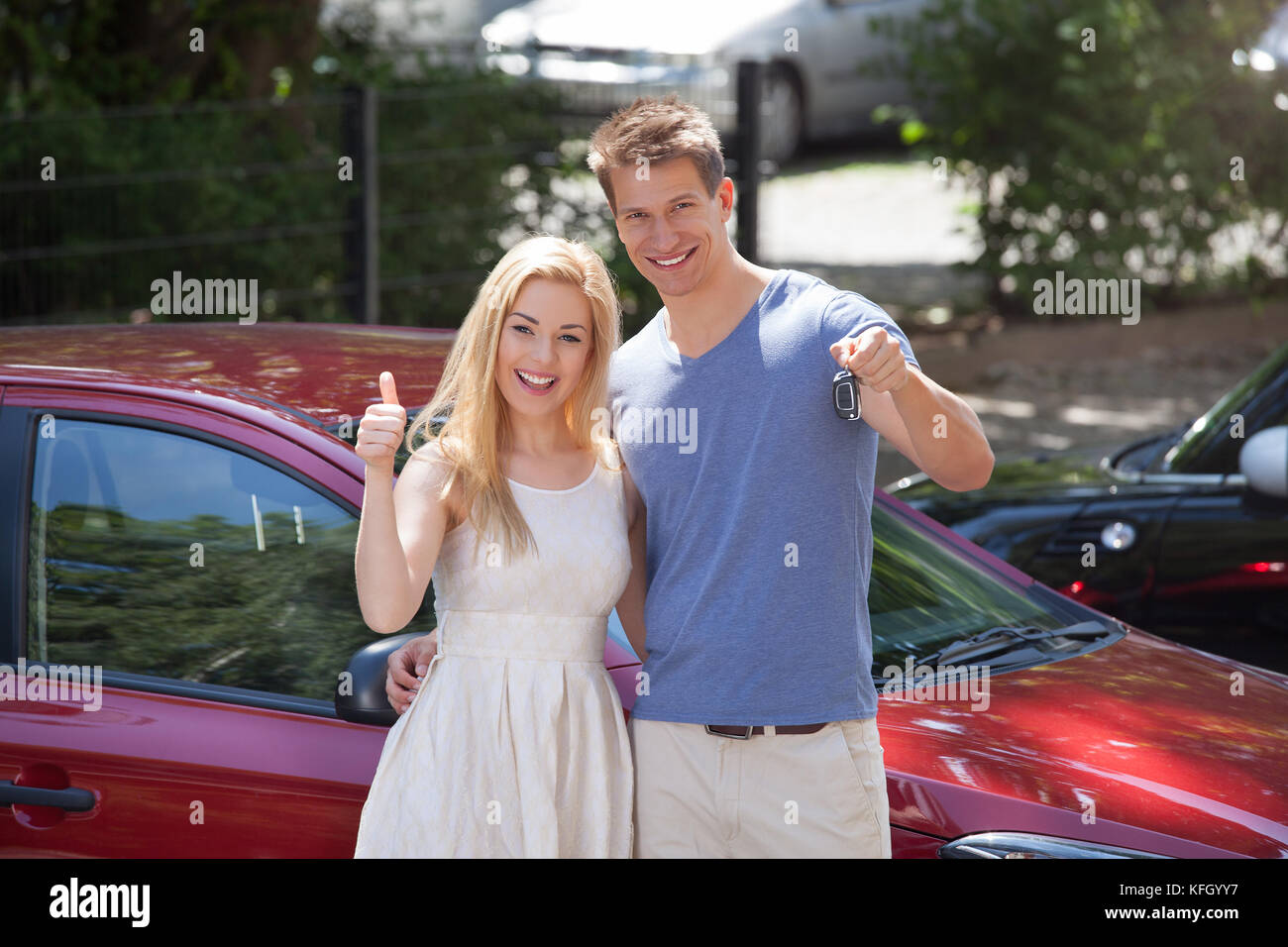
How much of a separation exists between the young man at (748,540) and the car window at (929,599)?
0.64 m

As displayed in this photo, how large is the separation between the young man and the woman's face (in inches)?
5.8

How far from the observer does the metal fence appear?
7.54 meters

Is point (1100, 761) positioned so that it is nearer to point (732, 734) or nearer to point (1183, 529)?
point (732, 734)

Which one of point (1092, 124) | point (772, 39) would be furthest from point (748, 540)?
point (772, 39)

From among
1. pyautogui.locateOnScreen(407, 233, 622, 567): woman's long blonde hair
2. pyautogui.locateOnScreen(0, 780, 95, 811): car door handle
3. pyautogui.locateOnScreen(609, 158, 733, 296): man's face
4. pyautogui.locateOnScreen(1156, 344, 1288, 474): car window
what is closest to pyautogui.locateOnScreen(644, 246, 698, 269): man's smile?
pyautogui.locateOnScreen(609, 158, 733, 296): man's face

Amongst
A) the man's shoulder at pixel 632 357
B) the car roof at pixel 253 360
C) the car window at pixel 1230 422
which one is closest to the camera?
the man's shoulder at pixel 632 357

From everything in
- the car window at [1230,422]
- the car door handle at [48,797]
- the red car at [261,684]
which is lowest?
the car door handle at [48,797]

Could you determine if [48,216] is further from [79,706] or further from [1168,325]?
[1168,325]

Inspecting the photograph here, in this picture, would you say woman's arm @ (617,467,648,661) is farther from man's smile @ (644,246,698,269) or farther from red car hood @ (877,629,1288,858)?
red car hood @ (877,629,1288,858)

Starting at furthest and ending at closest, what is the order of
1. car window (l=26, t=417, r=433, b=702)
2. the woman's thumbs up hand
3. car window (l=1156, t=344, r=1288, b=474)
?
car window (l=1156, t=344, r=1288, b=474), car window (l=26, t=417, r=433, b=702), the woman's thumbs up hand

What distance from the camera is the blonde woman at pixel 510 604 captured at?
2496 mm

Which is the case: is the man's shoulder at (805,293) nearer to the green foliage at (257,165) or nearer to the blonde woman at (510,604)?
the blonde woman at (510,604)

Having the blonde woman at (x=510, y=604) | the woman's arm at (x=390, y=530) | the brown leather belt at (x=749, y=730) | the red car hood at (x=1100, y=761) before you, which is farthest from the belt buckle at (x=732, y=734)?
the woman's arm at (x=390, y=530)

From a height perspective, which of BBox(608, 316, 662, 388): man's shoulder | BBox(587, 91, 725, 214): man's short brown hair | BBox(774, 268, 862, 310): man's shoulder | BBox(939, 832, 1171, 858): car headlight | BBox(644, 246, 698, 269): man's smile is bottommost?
BBox(939, 832, 1171, 858): car headlight
